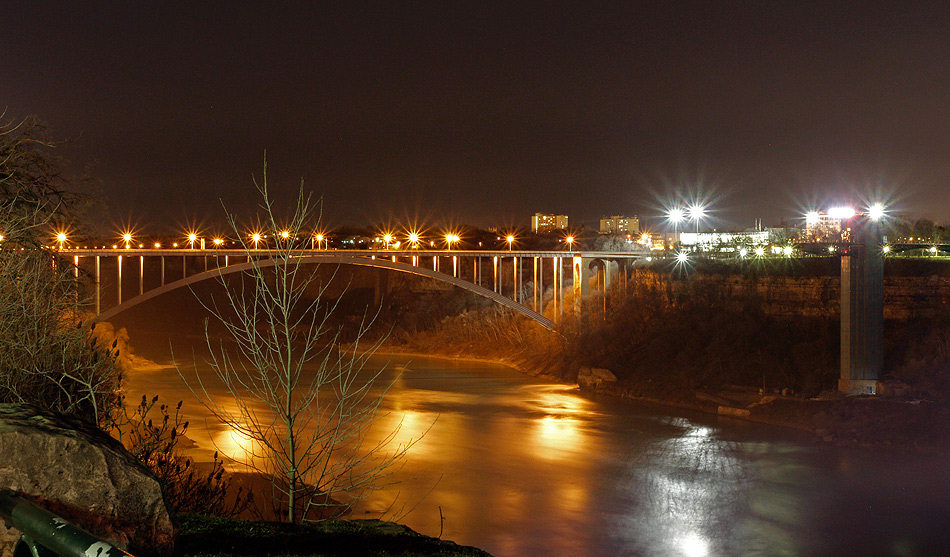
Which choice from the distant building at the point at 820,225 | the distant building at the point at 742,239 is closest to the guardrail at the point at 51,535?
the distant building at the point at 742,239

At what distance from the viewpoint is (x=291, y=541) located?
5281mm

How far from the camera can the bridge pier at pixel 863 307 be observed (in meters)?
20.7

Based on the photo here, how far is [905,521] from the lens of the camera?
13961mm

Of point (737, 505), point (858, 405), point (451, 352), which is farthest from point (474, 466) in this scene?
point (451, 352)

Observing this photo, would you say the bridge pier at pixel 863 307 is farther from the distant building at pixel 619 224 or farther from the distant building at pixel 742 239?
the distant building at pixel 619 224

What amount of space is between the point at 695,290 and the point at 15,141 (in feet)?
77.5

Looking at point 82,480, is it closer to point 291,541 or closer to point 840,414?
point 291,541

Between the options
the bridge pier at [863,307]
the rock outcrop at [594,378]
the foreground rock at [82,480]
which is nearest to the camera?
the foreground rock at [82,480]

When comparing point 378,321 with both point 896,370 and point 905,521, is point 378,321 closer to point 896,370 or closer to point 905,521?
point 896,370

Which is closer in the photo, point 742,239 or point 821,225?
point 742,239

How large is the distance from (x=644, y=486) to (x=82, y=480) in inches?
556

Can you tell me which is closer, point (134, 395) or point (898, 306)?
point (898, 306)

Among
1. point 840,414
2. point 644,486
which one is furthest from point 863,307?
point 644,486

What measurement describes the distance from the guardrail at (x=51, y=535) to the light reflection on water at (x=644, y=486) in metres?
10.1
